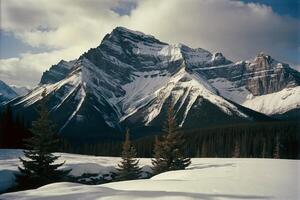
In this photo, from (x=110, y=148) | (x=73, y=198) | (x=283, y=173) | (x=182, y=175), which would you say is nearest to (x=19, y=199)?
(x=73, y=198)

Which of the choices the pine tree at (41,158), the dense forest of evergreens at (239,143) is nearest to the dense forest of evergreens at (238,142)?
the dense forest of evergreens at (239,143)

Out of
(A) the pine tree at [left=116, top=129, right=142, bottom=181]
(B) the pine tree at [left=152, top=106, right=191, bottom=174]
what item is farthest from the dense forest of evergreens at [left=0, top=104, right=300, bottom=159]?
(B) the pine tree at [left=152, top=106, right=191, bottom=174]

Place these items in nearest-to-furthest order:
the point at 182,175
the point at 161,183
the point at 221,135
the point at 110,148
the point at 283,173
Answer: the point at 161,183, the point at 283,173, the point at 182,175, the point at 110,148, the point at 221,135

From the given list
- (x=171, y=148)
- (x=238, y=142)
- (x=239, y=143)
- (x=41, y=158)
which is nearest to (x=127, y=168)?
(x=171, y=148)

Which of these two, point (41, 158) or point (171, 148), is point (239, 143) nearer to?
point (171, 148)

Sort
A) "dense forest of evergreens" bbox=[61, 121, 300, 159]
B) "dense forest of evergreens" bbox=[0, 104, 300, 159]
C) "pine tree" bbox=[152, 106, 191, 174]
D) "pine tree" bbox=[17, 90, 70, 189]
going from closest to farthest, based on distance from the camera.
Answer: "pine tree" bbox=[17, 90, 70, 189]
"pine tree" bbox=[152, 106, 191, 174]
"dense forest of evergreens" bbox=[0, 104, 300, 159]
"dense forest of evergreens" bbox=[61, 121, 300, 159]

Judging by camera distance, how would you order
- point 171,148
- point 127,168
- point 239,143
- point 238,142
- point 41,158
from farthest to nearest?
point 239,143, point 238,142, point 127,168, point 171,148, point 41,158

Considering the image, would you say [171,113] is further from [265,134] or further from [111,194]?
[265,134]

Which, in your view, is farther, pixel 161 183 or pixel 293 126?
pixel 293 126

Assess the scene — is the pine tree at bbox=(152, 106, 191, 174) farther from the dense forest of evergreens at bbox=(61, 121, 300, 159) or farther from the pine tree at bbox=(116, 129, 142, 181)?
the dense forest of evergreens at bbox=(61, 121, 300, 159)

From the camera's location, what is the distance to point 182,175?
22.0m

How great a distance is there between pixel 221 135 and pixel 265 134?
18.8 meters

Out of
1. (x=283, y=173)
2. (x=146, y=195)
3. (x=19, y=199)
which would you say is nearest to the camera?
(x=146, y=195)

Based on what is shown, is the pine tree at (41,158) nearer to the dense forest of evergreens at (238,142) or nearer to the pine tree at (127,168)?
the pine tree at (127,168)
